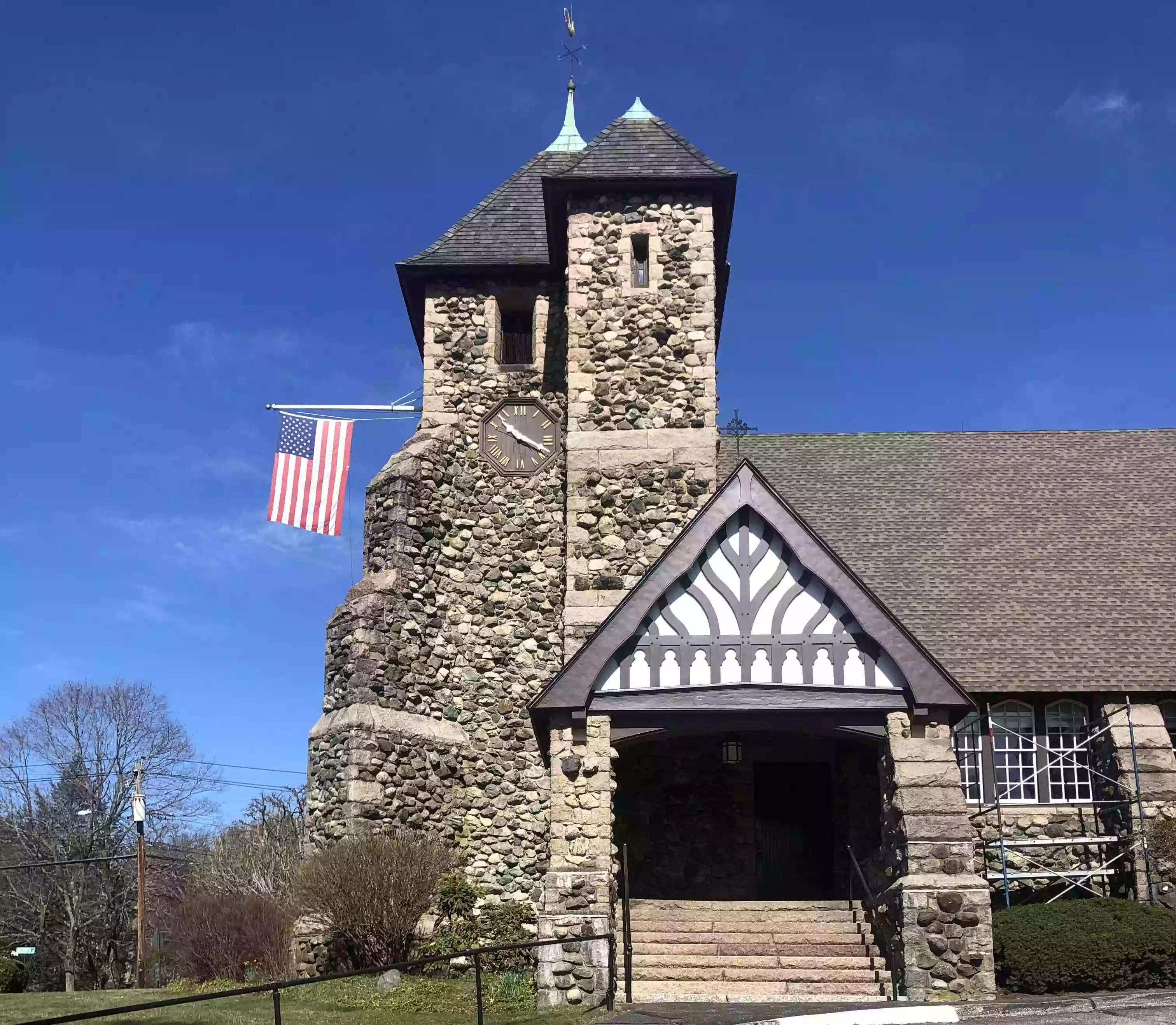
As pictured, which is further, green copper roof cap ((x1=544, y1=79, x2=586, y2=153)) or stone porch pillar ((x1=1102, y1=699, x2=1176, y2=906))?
green copper roof cap ((x1=544, y1=79, x2=586, y2=153))

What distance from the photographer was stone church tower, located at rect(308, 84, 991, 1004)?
1419 cm

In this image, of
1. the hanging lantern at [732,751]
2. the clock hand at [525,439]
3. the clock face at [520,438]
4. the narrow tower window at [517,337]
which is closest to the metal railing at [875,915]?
the hanging lantern at [732,751]

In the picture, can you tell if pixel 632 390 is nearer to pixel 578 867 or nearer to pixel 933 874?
pixel 578 867

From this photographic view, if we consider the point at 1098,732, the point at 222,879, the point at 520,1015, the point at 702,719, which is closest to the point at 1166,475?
the point at 1098,732

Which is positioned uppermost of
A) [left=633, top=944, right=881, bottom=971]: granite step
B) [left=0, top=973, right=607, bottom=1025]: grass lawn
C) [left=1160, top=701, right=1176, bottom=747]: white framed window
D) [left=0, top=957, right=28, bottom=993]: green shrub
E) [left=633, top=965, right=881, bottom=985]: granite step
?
[left=1160, top=701, right=1176, bottom=747]: white framed window

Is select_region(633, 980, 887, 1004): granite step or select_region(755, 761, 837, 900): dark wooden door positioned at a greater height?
select_region(755, 761, 837, 900): dark wooden door

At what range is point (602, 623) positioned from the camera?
1447cm

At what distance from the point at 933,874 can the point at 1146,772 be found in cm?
561

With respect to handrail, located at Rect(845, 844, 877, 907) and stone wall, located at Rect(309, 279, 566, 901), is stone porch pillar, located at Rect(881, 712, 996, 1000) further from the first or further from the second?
stone wall, located at Rect(309, 279, 566, 901)

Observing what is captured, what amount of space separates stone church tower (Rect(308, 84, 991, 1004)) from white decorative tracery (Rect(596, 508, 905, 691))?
29 mm

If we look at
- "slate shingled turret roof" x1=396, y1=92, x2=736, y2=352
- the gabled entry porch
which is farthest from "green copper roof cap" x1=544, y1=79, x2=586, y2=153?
the gabled entry porch

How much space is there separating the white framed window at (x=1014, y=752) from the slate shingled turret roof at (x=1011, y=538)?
777 millimetres

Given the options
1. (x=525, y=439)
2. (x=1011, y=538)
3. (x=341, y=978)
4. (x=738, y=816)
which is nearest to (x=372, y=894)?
(x=341, y=978)

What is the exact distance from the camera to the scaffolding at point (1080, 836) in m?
17.2
